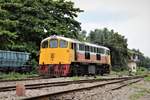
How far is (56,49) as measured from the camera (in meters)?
28.6

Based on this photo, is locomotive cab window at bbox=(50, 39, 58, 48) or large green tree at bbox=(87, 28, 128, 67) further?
large green tree at bbox=(87, 28, 128, 67)

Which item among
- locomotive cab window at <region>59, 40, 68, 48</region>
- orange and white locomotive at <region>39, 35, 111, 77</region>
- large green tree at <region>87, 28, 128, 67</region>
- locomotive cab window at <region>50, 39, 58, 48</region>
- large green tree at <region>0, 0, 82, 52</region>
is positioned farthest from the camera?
large green tree at <region>87, 28, 128, 67</region>

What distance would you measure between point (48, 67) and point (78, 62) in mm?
2324

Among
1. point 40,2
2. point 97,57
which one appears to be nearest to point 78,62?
point 97,57

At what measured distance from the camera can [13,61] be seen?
2898 centimetres

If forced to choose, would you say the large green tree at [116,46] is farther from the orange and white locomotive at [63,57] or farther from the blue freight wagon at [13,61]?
the blue freight wagon at [13,61]

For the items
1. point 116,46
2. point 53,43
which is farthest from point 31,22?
point 116,46

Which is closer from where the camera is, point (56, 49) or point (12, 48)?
point (56, 49)

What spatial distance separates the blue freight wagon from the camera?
91.6 ft

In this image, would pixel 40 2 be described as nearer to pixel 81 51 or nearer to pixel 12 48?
pixel 12 48

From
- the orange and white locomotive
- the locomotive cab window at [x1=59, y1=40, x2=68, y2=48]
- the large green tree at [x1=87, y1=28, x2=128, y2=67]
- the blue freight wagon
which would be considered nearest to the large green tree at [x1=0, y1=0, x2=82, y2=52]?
the blue freight wagon

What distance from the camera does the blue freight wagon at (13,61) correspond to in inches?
1099

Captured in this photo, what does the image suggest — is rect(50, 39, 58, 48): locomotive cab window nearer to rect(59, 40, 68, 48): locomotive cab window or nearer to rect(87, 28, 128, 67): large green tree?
rect(59, 40, 68, 48): locomotive cab window

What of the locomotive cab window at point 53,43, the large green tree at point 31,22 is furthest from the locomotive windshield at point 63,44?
the large green tree at point 31,22
